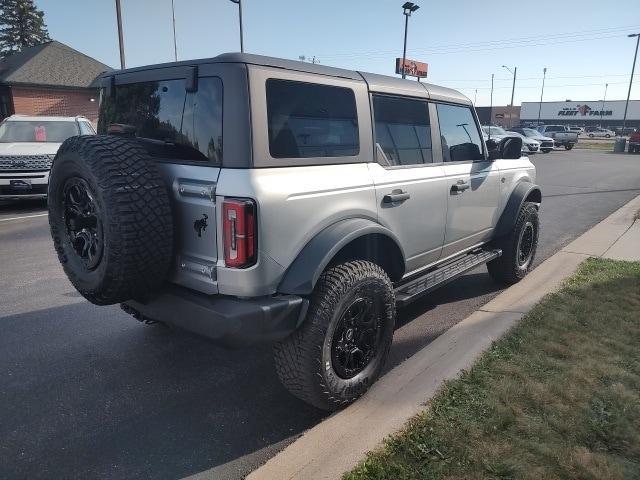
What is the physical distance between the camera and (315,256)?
105 inches


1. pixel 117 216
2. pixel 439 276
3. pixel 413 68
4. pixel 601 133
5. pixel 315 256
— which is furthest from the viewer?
pixel 601 133

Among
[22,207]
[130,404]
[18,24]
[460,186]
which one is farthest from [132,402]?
[18,24]

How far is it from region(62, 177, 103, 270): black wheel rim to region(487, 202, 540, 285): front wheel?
3.98 m

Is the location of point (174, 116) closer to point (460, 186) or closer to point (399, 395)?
point (399, 395)

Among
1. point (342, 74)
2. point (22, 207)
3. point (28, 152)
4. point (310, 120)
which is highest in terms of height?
point (342, 74)

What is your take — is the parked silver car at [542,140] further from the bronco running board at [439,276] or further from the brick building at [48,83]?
the bronco running board at [439,276]

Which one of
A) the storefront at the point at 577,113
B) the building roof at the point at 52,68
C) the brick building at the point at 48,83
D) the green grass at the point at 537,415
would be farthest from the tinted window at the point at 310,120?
the storefront at the point at 577,113

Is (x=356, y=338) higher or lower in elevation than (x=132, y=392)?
higher

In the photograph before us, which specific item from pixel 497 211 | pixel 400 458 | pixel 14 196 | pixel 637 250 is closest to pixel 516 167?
pixel 497 211

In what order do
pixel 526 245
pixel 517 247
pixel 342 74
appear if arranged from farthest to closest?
pixel 526 245 < pixel 517 247 < pixel 342 74

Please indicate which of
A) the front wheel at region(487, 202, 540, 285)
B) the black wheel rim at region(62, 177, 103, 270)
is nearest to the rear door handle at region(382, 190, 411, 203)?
the black wheel rim at region(62, 177, 103, 270)

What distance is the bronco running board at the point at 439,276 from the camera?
3.60 meters

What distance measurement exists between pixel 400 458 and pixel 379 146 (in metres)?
2.00

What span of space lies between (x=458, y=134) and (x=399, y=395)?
8.25 ft
